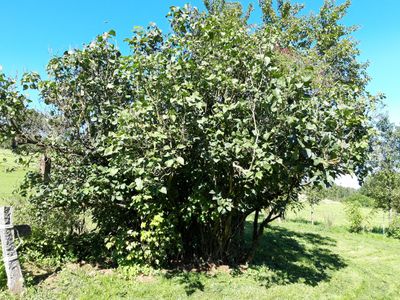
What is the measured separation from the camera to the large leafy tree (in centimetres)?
507

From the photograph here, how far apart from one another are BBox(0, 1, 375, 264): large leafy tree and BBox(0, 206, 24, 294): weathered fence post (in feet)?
3.30

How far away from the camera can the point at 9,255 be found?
5.14 metres

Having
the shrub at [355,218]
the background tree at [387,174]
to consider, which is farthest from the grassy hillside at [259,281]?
the background tree at [387,174]

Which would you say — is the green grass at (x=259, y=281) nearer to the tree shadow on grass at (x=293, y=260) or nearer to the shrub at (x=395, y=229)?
the tree shadow on grass at (x=293, y=260)

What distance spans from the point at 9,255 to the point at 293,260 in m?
6.65

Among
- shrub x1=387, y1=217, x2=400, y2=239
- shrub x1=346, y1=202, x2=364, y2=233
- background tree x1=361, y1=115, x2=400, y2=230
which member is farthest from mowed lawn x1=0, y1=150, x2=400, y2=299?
background tree x1=361, y1=115, x2=400, y2=230

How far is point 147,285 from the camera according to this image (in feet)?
19.3

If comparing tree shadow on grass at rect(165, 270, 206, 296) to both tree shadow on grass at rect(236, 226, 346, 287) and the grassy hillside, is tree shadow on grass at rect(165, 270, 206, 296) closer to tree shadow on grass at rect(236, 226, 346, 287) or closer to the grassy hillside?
the grassy hillside

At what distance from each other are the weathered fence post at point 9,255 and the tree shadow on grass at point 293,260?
4280mm

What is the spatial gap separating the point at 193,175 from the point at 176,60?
217 cm

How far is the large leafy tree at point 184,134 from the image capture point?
507 cm

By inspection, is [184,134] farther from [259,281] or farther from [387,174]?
[387,174]

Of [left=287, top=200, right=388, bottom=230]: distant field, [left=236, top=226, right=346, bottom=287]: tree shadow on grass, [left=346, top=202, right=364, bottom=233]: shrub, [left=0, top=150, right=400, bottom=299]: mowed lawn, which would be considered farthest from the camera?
[left=287, top=200, right=388, bottom=230]: distant field

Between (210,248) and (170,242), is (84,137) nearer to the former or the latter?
(170,242)
